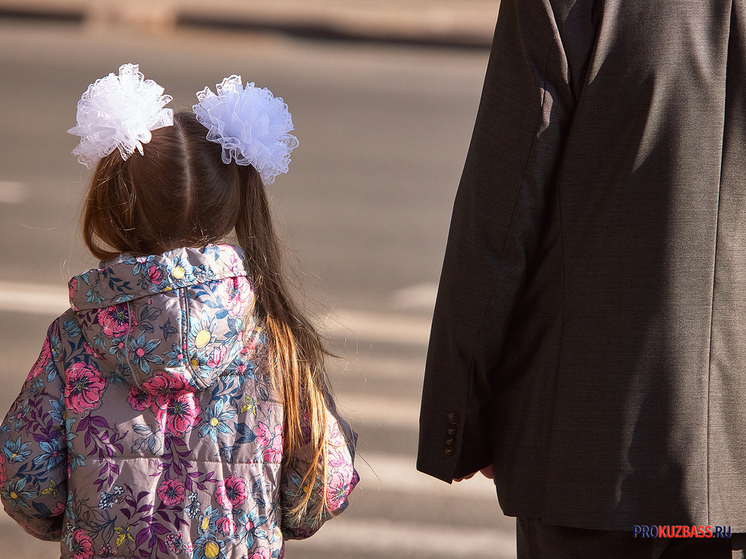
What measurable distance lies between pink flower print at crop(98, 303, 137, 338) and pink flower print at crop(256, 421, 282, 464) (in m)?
0.34

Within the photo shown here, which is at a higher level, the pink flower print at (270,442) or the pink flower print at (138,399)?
the pink flower print at (138,399)

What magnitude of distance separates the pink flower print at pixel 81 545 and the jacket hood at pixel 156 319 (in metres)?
0.32

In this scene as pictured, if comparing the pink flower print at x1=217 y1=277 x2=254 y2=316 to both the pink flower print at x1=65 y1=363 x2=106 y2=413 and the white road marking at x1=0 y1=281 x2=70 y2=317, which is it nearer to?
the pink flower print at x1=65 y1=363 x2=106 y2=413

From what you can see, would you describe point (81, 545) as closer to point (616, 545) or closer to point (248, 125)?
point (248, 125)

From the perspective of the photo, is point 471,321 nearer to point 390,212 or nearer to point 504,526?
point 504,526

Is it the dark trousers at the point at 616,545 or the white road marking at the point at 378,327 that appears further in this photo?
the white road marking at the point at 378,327

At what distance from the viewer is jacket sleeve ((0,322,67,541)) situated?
162cm

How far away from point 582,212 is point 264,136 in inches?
29.3

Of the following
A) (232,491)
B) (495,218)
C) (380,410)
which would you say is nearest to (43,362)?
(232,491)

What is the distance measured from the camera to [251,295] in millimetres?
1760

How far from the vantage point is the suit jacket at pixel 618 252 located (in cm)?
161

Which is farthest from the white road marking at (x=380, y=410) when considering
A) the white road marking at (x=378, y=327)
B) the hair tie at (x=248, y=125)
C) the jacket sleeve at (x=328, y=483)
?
the hair tie at (x=248, y=125)

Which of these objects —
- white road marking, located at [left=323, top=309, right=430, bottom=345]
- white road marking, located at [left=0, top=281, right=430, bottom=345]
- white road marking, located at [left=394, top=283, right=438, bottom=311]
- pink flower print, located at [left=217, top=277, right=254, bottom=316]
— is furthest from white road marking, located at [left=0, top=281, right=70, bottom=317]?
pink flower print, located at [left=217, top=277, right=254, bottom=316]

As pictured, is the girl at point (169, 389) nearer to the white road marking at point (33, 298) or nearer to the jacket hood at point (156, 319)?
the jacket hood at point (156, 319)
